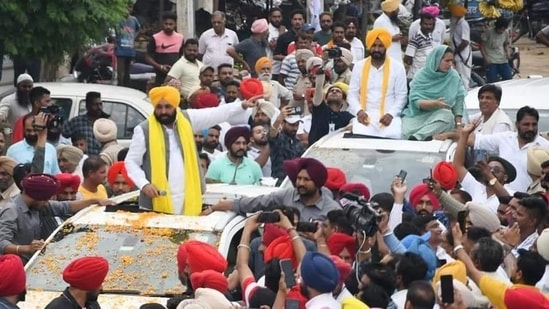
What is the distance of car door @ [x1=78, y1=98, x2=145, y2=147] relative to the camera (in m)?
15.8

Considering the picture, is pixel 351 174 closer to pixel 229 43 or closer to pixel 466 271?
pixel 466 271

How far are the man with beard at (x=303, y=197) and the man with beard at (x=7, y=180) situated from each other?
2.11m

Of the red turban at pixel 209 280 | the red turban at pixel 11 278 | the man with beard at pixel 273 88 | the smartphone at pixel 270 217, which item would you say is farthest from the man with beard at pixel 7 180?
the man with beard at pixel 273 88

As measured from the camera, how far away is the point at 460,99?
43.9 ft

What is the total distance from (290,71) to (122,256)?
8.83 meters

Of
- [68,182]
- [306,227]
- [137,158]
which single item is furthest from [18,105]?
[306,227]

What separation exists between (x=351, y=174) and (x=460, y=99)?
1.83m

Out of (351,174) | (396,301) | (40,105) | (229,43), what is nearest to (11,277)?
(396,301)

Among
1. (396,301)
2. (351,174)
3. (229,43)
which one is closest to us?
(396,301)

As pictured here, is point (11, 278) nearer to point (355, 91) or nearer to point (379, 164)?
point (379, 164)

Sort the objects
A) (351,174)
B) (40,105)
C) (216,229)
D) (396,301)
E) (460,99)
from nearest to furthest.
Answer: (396,301) → (216,229) → (351,174) → (460,99) → (40,105)

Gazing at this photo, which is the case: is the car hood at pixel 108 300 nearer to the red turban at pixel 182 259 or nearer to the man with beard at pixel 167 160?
the red turban at pixel 182 259

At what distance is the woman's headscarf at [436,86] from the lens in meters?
13.3

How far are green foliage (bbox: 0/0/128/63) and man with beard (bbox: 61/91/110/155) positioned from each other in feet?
2.11
